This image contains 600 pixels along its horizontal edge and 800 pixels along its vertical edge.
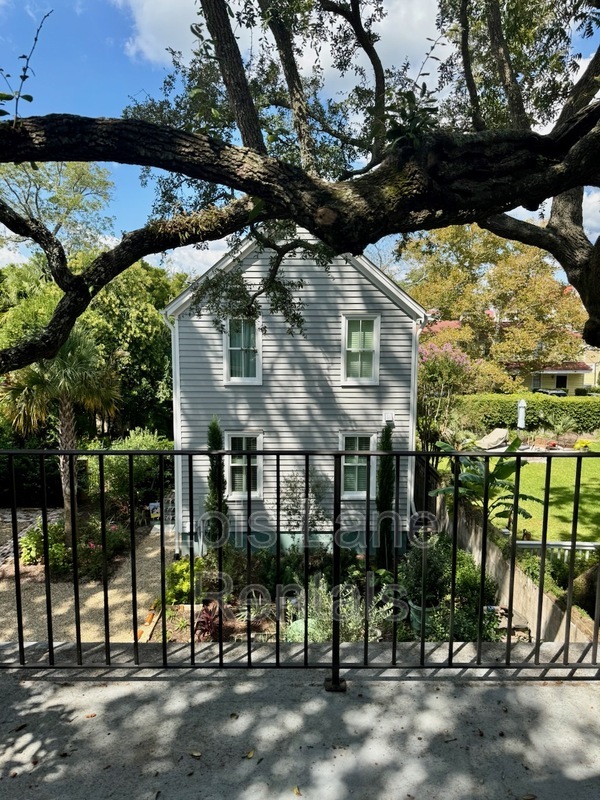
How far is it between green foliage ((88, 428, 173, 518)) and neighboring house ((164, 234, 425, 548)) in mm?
1711

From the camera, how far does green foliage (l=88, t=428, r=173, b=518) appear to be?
10.6m

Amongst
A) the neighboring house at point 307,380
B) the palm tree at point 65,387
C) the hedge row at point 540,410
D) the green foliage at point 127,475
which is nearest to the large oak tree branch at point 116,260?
the palm tree at point 65,387

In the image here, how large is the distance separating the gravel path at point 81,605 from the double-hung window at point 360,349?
5438 millimetres

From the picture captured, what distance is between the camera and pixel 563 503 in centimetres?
1000

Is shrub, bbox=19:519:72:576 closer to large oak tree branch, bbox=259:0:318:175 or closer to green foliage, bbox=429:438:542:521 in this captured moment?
green foliage, bbox=429:438:542:521

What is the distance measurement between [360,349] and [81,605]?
6.83 meters

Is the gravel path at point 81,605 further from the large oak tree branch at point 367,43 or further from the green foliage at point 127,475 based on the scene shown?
the large oak tree branch at point 367,43

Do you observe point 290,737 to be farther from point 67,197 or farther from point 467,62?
point 67,197

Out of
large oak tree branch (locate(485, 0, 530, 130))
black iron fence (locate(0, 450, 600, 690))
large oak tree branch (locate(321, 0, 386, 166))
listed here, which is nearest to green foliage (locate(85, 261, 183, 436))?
black iron fence (locate(0, 450, 600, 690))

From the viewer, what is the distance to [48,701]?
1979 mm

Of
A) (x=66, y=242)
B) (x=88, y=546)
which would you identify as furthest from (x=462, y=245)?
(x=88, y=546)

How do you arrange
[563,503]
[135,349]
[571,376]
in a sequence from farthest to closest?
[571,376] → [135,349] → [563,503]

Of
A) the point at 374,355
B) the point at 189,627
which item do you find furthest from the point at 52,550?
the point at 374,355

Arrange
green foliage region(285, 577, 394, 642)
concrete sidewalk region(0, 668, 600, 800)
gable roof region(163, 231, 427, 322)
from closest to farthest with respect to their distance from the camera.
Answer: concrete sidewalk region(0, 668, 600, 800), green foliage region(285, 577, 394, 642), gable roof region(163, 231, 427, 322)
